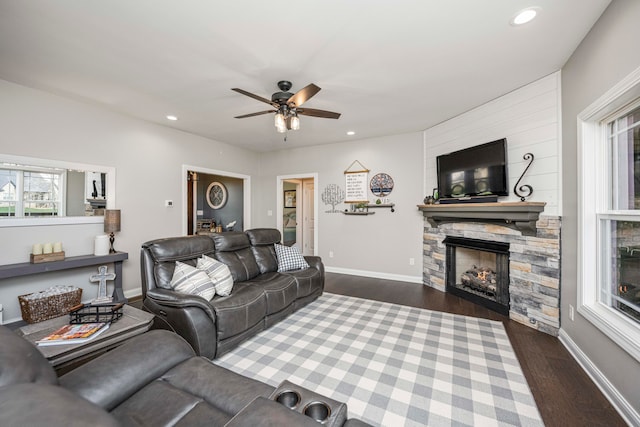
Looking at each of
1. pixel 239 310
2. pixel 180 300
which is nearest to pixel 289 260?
pixel 239 310

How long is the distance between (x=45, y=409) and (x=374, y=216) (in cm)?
457

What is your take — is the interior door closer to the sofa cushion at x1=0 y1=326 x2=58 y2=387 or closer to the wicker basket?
the wicker basket

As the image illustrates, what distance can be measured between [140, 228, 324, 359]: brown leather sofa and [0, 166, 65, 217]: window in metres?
1.74

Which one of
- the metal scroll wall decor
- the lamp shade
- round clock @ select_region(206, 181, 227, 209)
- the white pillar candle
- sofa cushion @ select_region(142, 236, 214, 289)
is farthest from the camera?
round clock @ select_region(206, 181, 227, 209)

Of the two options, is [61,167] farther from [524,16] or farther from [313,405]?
[524,16]

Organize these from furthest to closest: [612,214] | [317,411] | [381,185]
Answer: [381,185] → [612,214] → [317,411]

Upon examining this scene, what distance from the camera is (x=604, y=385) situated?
1.78 meters

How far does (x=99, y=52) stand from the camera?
2.24 metres

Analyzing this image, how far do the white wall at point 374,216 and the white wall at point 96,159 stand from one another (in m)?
2.23

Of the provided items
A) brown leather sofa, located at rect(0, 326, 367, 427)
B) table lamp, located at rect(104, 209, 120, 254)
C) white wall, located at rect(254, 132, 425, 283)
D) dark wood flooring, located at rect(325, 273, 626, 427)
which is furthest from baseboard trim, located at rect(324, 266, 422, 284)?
brown leather sofa, located at rect(0, 326, 367, 427)

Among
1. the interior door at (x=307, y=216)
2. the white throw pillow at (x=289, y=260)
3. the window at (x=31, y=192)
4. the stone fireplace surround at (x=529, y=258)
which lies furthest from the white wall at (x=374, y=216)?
the window at (x=31, y=192)

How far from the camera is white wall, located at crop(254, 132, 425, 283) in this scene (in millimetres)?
4492

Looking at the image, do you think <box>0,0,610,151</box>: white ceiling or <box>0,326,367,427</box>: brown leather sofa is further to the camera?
<box>0,0,610,151</box>: white ceiling

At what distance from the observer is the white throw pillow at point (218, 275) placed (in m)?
2.45
